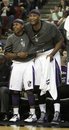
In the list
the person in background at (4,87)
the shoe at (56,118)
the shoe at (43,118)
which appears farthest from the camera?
the person in background at (4,87)

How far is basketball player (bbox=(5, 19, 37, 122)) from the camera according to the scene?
9.59 meters

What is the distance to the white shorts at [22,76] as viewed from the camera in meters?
9.59

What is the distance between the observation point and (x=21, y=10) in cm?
1755

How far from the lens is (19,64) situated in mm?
9727

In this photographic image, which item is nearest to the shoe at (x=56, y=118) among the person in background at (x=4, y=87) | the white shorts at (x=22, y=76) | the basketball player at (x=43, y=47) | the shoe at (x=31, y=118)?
the basketball player at (x=43, y=47)

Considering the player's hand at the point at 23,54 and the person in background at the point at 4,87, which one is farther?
the person in background at the point at 4,87

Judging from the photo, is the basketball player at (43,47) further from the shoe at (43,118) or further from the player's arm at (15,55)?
the player's arm at (15,55)

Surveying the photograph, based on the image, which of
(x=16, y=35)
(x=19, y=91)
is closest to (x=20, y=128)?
(x=19, y=91)

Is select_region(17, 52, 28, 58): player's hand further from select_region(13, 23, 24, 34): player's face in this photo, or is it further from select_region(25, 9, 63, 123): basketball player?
select_region(13, 23, 24, 34): player's face

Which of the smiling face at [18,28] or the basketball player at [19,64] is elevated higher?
the smiling face at [18,28]

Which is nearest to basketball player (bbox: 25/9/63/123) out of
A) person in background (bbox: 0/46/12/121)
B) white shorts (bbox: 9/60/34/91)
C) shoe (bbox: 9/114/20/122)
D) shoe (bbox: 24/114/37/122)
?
shoe (bbox: 24/114/37/122)

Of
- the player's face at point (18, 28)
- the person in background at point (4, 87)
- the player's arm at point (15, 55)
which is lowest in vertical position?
the person in background at point (4, 87)

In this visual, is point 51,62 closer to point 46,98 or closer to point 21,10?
point 46,98

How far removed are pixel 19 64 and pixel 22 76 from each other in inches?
9.0
